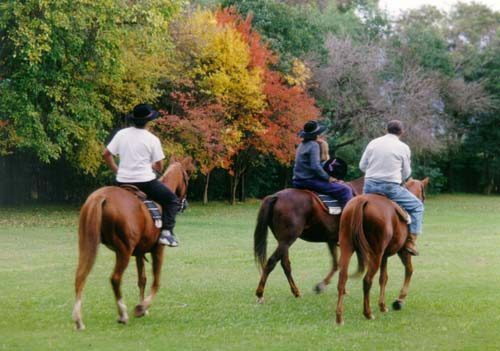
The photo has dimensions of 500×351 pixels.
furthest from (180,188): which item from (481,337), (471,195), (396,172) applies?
(471,195)

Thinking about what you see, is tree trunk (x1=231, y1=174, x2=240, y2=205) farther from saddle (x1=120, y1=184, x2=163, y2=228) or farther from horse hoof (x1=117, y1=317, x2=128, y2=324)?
horse hoof (x1=117, y1=317, x2=128, y2=324)

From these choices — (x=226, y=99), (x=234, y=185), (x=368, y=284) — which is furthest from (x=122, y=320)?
(x=234, y=185)

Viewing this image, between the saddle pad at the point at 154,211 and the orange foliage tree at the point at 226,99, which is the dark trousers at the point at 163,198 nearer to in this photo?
the saddle pad at the point at 154,211

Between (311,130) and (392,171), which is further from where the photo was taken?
(311,130)

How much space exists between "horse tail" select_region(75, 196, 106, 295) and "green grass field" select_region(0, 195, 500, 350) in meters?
0.71

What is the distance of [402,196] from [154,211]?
3.54 m

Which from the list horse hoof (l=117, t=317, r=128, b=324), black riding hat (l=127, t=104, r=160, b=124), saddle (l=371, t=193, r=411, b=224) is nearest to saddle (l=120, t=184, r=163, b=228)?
black riding hat (l=127, t=104, r=160, b=124)

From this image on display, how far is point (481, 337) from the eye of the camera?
955 cm

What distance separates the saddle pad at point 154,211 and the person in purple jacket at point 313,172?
279 cm

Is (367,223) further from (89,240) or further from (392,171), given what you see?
(89,240)

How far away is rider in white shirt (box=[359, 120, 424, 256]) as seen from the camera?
11305 mm

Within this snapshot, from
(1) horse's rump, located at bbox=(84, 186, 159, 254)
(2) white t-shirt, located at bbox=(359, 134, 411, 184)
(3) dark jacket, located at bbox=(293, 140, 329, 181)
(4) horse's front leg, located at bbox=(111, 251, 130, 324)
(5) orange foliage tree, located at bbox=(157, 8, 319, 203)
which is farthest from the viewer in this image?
(5) orange foliage tree, located at bbox=(157, 8, 319, 203)

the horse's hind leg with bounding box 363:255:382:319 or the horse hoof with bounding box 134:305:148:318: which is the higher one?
the horse's hind leg with bounding box 363:255:382:319

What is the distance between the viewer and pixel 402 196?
448 inches
